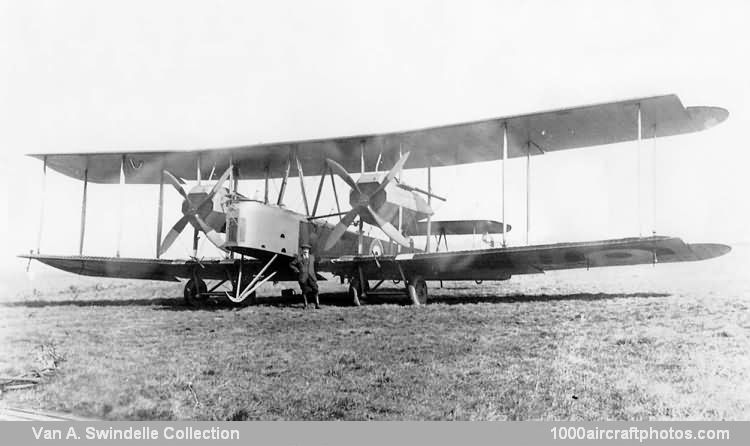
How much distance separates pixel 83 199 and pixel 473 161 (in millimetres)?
10792

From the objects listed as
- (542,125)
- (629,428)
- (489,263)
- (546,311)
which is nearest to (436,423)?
(629,428)

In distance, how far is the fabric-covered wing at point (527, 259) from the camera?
34.3ft

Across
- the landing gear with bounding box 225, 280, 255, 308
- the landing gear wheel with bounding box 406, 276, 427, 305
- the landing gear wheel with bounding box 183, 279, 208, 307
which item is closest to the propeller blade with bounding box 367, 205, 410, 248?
the landing gear wheel with bounding box 406, 276, 427, 305

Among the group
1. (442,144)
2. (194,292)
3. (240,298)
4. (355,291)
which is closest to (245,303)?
(240,298)

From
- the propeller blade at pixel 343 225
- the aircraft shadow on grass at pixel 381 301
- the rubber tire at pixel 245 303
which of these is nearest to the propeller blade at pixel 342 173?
the propeller blade at pixel 343 225

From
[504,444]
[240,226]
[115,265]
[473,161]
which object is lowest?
[504,444]

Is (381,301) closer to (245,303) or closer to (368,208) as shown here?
(368,208)

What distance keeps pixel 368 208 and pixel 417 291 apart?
227 cm

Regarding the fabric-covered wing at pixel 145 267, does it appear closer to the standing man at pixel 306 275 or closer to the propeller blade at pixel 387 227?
the standing man at pixel 306 275

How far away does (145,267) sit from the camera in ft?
49.3

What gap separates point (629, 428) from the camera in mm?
5117

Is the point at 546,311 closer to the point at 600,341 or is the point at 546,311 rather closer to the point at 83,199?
the point at 600,341

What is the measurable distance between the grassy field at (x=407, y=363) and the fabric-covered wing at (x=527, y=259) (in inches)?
39.1

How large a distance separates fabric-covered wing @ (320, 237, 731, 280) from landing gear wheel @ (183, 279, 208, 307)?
340 centimetres
